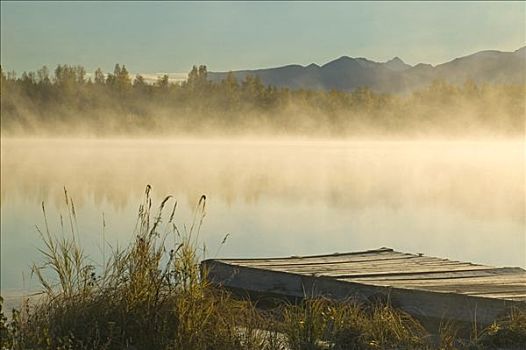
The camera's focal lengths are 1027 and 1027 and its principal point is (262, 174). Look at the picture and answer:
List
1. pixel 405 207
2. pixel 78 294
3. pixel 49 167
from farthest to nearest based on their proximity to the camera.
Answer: pixel 49 167 → pixel 405 207 → pixel 78 294

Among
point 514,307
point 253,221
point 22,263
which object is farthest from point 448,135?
point 514,307

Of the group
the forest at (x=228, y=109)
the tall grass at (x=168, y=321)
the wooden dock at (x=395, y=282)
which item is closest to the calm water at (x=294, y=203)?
the tall grass at (x=168, y=321)

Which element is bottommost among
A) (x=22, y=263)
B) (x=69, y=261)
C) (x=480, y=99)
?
(x=22, y=263)

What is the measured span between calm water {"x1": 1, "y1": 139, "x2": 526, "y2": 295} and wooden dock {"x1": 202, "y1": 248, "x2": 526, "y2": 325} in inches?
65.1

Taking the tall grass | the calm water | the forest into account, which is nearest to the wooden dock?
the tall grass

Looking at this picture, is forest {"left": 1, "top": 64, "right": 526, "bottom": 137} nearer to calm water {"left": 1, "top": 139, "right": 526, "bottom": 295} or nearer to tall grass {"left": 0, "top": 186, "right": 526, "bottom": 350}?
calm water {"left": 1, "top": 139, "right": 526, "bottom": 295}

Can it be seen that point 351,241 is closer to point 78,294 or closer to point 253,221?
point 253,221

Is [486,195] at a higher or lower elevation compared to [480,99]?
lower

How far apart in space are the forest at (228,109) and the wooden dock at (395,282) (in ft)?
225

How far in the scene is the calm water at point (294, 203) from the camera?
51.3ft

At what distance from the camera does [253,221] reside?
19.7 m

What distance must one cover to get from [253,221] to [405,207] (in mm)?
4783

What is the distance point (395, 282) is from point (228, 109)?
7471 centimetres

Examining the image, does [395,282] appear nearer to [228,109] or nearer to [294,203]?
[294,203]
